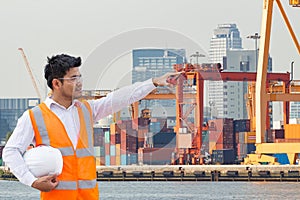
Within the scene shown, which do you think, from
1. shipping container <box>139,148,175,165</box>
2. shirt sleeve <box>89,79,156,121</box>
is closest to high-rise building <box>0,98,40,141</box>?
shipping container <box>139,148,175,165</box>

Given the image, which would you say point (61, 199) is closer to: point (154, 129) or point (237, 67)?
point (154, 129)

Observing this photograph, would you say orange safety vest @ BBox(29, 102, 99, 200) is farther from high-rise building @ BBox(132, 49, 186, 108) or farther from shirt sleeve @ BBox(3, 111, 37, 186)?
high-rise building @ BBox(132, 49, 186, 108)

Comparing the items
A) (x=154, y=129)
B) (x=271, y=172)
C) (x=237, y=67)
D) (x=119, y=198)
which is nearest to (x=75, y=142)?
(x=154, y=129)

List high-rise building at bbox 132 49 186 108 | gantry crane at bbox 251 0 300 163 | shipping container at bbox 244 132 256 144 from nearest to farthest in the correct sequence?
1. high-rise building at bbox 132 49 186 108
2. gantry crane at bbox 251 0 300 163
3. shipping container at bbox 244 132 256 144

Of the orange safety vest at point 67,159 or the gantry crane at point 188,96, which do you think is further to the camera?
the gantry crane at point 188,96

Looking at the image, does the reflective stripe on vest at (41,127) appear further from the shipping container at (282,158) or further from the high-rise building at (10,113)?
the high-rise building at (10,113)

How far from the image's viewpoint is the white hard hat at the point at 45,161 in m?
4.69

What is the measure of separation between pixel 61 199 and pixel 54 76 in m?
0.55

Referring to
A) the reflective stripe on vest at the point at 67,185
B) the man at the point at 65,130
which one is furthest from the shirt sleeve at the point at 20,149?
the reflective stripe on vest at the point at 67,185

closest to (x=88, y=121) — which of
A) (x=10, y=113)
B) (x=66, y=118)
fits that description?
(x=66, y=118)

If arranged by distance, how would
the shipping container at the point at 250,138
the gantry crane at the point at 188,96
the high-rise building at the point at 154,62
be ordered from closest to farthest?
the high-rise building at the point at 154,62 → the gantry crane at the point at 188,96 → the shipping container at the point at 250,138

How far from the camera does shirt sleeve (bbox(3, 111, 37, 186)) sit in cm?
473

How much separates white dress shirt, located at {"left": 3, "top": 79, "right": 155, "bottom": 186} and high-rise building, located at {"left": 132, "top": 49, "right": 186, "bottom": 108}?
0.29 meters

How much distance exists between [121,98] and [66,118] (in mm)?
264
